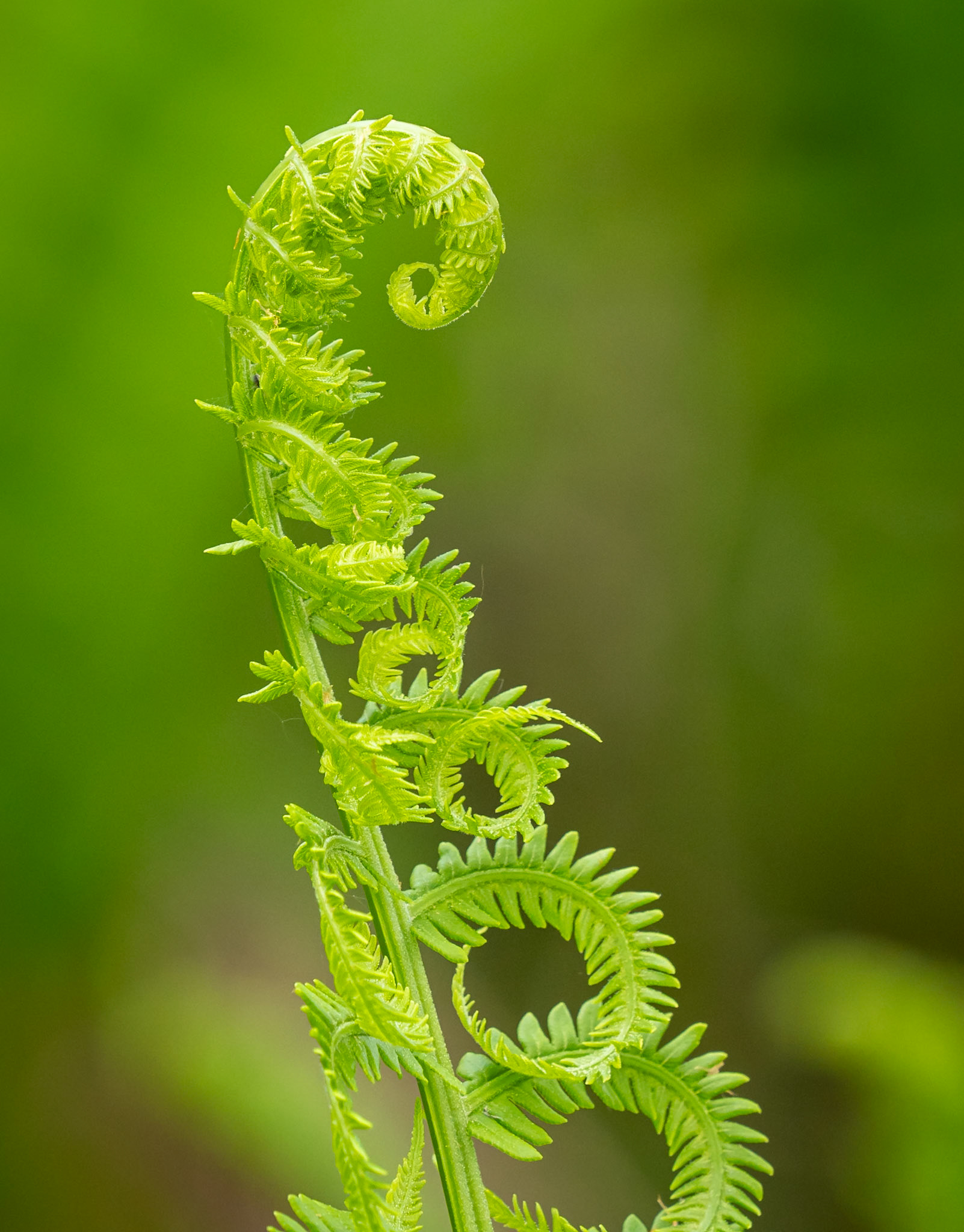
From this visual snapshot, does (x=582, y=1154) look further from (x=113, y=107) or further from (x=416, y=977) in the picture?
(x=113, y=107)

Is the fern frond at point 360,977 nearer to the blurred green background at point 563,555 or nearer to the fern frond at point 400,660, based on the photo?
the fern frond at point 400,660

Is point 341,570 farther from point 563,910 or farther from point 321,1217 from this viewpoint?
point 321,1217

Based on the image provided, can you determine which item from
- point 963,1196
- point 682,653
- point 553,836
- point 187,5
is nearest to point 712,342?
point 682,653

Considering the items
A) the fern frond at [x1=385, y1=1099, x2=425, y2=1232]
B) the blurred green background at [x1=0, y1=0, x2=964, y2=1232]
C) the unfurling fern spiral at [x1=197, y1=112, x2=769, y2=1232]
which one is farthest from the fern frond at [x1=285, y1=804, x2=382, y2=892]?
the blurred green background at [x1=0, y1=0, x2=964, y2=1232]

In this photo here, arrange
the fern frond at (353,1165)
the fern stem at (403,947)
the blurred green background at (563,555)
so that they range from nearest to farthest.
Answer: the fern frond at (353,1165)
the fern stem at (403,947)
the blurred green background at (563,555)

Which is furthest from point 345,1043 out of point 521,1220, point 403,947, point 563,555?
point 563,555

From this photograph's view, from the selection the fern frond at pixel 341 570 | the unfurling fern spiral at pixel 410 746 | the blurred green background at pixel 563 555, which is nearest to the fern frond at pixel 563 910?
the unfurling fern spiral at pixel 410 746
